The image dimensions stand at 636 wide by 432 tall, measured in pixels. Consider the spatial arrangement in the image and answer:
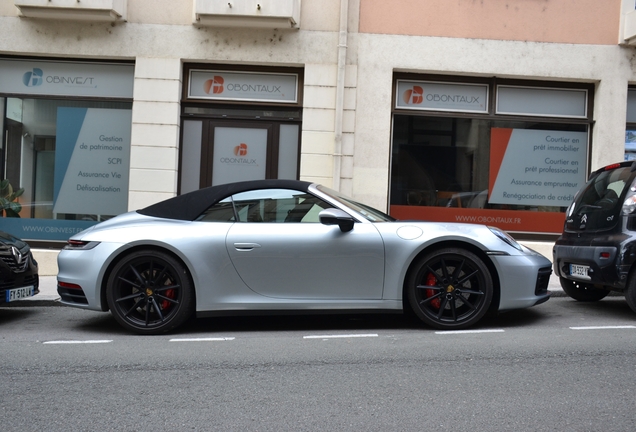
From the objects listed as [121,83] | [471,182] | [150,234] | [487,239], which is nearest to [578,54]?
[471,182]

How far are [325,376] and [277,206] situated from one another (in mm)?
2147

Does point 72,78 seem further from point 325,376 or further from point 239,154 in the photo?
point 325,376

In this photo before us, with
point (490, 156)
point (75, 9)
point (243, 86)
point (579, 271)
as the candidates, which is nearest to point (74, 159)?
point (75, 9)

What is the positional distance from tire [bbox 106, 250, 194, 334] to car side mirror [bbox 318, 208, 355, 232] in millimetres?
1350

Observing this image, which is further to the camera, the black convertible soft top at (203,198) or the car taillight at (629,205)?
the car taillight at (629,205)

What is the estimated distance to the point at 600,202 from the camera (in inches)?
287

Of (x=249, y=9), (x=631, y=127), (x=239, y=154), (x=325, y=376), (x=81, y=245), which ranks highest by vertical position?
(x=249, y=9)

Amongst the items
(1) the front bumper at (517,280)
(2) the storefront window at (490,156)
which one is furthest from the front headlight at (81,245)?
(2) the storefront window at (490,156)

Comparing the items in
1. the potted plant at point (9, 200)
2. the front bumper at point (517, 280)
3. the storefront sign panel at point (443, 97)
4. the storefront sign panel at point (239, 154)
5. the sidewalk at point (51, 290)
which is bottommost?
the sidewalk at point (51, 290)

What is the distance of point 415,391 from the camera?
4.37 m

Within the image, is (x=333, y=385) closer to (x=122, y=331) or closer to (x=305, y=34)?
(x=122, y=331)

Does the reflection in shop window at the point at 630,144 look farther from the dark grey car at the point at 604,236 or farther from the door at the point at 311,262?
the door at the point at 311,262

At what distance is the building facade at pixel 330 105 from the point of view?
12.1 metres

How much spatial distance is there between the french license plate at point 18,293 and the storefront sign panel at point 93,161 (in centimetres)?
501
